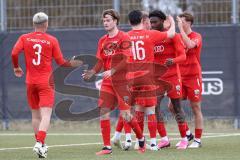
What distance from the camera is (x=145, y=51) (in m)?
13.6

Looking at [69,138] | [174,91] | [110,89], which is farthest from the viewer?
[69,138]

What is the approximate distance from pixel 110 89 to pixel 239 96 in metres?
6.63

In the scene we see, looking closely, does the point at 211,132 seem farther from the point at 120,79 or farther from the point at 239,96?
the point at 120,79

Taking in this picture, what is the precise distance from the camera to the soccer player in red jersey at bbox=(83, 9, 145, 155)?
13.3 metres

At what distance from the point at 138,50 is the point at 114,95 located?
2.66ft

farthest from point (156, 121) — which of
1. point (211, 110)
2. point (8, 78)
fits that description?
point (8, 78)

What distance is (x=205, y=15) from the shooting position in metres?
19.5

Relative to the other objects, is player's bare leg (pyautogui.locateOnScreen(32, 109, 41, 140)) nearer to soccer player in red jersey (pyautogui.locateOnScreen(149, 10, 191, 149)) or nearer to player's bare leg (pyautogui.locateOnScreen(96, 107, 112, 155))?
player's bare leg (pyautogui.locateOnScreen(96, 107, 112, 155))

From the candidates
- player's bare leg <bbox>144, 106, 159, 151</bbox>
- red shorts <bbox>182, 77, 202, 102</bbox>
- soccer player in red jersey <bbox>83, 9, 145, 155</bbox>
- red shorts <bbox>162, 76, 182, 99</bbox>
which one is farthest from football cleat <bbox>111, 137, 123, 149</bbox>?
red shorts <bbox>182, 77, 202, 102</bbox>

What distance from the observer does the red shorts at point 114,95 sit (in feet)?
44.0

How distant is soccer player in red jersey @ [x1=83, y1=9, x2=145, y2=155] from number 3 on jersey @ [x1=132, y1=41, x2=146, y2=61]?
0.38ft

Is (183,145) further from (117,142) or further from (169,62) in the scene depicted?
(169,62)

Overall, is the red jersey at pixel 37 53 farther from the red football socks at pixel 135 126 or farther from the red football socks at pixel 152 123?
the red football socks at pixel 152 123

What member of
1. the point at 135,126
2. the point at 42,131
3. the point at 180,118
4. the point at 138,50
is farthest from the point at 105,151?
the point at 180,118
